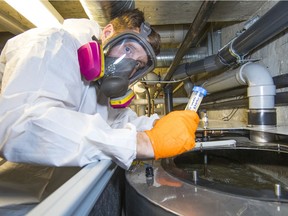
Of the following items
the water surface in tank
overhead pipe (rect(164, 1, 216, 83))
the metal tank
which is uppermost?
overhead pipe (rect(164, 1, 216, 83))

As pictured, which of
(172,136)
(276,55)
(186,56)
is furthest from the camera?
(186,56)

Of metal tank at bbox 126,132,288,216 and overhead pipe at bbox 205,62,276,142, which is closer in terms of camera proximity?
metal tank at bbox 126,132,288,216

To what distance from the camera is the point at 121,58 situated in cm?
96

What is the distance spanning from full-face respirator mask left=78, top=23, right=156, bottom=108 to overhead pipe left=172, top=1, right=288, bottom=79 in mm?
570

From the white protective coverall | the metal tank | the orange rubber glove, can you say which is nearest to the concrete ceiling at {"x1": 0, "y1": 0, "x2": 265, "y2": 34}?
the white protective coverall

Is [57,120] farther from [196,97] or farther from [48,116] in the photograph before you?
[196,97]

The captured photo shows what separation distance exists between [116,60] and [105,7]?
0.43 metres

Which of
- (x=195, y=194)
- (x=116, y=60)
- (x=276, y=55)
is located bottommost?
(x=195, y=194)

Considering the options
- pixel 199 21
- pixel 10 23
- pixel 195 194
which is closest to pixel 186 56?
pixel 199 21

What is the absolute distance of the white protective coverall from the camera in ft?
1.87

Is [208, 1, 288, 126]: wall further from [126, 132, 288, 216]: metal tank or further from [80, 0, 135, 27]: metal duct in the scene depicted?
[80, 0, 135, 27]: metal duct

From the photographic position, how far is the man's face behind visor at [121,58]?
920 mm

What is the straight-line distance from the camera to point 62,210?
320mm

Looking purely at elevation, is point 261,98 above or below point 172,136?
above
